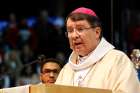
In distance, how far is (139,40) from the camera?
36.9 ft

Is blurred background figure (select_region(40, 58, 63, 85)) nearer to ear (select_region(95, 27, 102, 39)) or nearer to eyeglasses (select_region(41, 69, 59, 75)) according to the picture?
eyeglasses (select_region(41, 69, 59, 75))

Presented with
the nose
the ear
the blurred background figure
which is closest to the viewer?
the nose

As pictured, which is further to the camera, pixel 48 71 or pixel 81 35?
pixel 48 71

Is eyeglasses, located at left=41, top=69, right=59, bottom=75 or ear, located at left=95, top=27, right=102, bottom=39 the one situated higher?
ear, located at left=95, top=27, right=102, bottom=39

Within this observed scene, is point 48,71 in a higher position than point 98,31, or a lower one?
lower

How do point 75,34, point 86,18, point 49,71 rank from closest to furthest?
point 75,34 < point 86,18 < point 49,71

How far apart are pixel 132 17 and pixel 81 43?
305 inches

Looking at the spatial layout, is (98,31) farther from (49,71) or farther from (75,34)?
(49,71)

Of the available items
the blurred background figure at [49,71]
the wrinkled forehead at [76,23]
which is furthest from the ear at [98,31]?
the blurred background figure at [49,71]

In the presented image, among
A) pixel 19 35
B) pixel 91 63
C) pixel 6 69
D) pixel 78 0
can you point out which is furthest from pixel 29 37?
pixel 91 63

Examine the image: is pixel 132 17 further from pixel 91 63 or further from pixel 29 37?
pixel 91 63

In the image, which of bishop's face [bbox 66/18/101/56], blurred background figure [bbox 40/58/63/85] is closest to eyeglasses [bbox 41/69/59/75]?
blurred background figure [bbox 40/58/63/85]

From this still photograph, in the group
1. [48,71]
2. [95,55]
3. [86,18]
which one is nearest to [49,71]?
[48,71]

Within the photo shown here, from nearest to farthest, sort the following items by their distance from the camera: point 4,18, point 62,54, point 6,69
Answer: point 6,69 < point 62,54 < point 4,18
